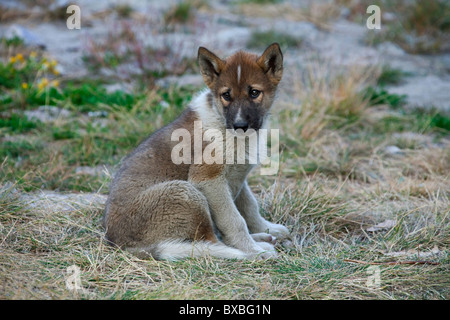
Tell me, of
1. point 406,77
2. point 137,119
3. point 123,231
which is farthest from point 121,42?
point 123,231

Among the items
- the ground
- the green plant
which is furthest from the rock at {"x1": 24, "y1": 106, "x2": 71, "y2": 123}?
the green plant

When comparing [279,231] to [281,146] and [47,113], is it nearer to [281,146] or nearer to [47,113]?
[281,146]

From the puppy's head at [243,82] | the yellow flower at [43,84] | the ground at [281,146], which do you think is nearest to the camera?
the ground at [281,146]

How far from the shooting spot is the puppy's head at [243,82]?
4.78m

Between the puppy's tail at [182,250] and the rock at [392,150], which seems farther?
the rock at [392,150]

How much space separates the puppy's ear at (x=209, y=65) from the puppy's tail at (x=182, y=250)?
1.66m

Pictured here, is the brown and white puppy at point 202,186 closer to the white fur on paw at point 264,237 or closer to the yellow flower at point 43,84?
the white fur on paw at point 264,237

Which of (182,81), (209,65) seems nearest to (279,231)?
(209,65)

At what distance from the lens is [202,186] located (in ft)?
15.8

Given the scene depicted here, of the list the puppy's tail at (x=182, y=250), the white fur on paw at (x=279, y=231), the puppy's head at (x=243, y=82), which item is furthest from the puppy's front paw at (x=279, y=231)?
the puppy's head at (x=243, y=82)

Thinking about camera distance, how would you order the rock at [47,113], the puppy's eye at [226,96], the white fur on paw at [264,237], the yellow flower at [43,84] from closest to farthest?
the puppy's eye at [226,96]
the white fur on paw at [264,237]
the rock at [47,113]
the yellow flower at [43,84]
